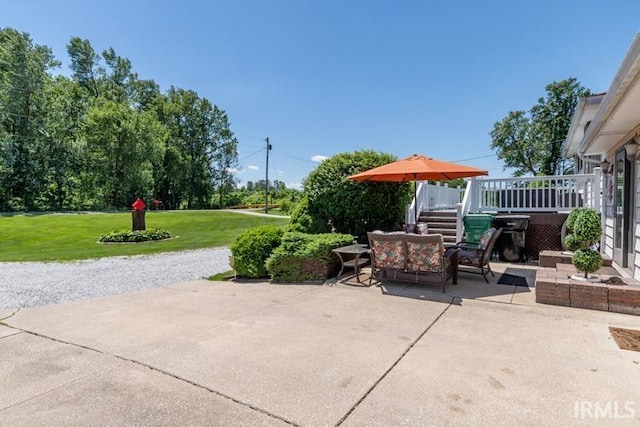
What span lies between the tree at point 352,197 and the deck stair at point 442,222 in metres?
1.40

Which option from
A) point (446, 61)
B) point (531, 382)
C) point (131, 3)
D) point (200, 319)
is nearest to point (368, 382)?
point (531, 382)

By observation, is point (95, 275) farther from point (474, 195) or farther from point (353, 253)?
point (474, 195)

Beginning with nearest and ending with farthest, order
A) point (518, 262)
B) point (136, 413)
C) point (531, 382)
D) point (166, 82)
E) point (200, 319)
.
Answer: point (136, 413) < point (531, 382) < point (200, 319) < point (518, 262) < point (166, 82)

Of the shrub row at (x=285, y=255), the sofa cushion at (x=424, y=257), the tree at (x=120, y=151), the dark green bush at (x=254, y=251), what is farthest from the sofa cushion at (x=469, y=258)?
the tree at (x=120, y=151)

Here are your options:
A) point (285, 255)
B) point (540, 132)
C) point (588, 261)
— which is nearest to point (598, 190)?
point (588, 261)

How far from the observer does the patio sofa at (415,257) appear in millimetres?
5082

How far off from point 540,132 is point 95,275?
1265 inches

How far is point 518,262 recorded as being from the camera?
7.62 m

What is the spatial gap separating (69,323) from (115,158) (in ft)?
107

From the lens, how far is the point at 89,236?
51.6 ft

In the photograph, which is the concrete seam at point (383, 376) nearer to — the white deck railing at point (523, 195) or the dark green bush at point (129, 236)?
the white deck railing at point (523, 195)

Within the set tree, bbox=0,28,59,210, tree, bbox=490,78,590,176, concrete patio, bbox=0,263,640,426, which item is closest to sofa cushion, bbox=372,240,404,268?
concrete patio, bbox=0,263,640,426

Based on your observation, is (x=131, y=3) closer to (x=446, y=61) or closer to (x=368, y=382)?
(x=446, y=61)

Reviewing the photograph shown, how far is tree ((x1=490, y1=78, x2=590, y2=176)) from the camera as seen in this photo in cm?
2753
